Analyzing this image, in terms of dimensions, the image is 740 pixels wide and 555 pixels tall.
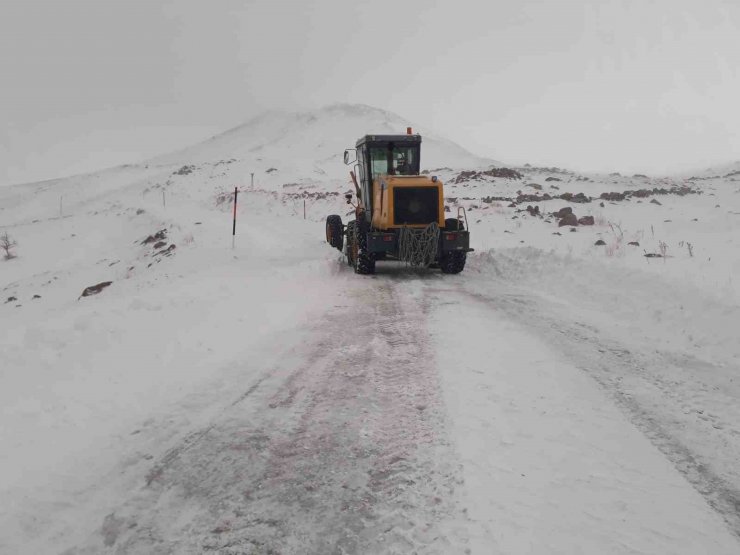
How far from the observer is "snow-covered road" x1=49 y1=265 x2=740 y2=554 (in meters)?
2.38

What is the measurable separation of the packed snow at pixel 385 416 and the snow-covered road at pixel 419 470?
15 millimetres

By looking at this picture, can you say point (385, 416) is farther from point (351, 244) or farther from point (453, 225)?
point (351, 244)

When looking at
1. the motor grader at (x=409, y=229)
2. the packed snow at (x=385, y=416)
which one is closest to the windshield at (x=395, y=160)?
the motor grader at (x=409, y=229)

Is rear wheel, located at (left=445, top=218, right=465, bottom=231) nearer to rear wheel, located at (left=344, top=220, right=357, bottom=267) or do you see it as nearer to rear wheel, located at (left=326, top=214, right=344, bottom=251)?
rear wheel, located at (left=344, top=220, right=357, bottom=267)

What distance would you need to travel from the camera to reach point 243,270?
1038 cm

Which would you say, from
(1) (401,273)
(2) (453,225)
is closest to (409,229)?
(1) (401,273)

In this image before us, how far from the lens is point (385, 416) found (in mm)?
Answer: 3734

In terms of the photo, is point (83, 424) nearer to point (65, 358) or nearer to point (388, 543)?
point (65, 358)

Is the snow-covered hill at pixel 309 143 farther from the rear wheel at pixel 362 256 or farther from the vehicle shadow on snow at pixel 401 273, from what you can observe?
the rear wheel at pixel 362 256

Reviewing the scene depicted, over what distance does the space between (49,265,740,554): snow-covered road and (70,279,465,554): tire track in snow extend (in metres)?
0.01

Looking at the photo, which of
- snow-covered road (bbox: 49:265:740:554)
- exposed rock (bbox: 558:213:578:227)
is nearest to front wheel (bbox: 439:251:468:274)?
snow-covered road (bbox: 49:265:740:554)

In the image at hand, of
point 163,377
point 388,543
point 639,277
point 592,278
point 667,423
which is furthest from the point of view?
point 592,278

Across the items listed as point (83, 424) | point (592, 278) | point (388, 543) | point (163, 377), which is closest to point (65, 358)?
point (163, 377)

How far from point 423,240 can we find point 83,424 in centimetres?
836
